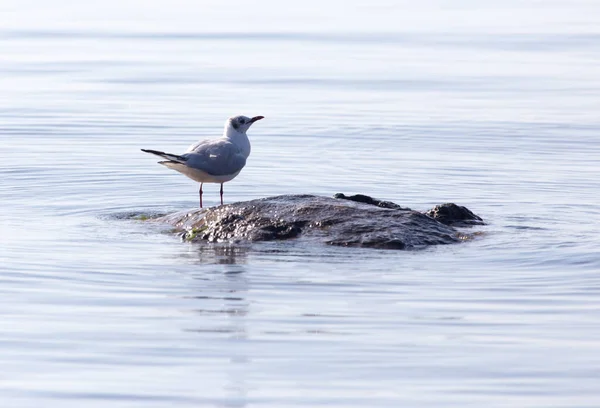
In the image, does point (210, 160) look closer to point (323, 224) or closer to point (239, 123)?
point (239, 123)

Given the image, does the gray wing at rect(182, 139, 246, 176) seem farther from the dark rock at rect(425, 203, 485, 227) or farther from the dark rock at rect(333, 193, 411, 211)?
the dark rock at rect(425, 203, 485, 227)

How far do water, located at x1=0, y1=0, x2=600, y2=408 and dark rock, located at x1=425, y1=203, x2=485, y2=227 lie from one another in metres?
0.30

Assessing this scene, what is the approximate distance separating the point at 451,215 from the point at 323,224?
1667 millimetres

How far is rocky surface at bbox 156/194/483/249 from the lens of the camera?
11.7 m

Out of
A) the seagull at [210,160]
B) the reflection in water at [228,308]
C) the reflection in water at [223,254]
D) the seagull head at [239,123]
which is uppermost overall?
the seagull head at [239,123]

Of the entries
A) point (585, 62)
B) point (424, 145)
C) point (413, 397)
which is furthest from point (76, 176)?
point (585, 62)

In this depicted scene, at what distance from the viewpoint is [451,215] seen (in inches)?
510

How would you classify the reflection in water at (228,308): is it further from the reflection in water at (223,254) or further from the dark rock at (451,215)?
the dark rock at (451,215)

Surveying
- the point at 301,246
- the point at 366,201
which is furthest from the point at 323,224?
the point at 366,201

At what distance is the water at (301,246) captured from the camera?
25.5 ft

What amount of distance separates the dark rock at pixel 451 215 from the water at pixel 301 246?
0.30m

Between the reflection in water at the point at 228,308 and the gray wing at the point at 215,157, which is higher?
the gray wing at the point at 215,157

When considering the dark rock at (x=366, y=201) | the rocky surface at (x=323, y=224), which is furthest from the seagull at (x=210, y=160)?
the dark rock at (x=366, y=201)

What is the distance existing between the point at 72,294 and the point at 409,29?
2750cm
